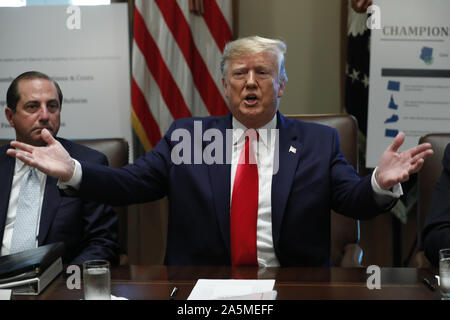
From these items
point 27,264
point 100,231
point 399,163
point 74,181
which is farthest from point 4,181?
point 399,163

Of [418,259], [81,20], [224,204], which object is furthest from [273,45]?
[81,20]

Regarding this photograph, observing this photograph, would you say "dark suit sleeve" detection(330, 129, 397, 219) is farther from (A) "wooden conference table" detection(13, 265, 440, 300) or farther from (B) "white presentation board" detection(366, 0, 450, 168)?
(B) "white presentation board" detection(366, 0, 450, 168)

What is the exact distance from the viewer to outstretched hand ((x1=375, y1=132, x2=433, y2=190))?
6.38ft

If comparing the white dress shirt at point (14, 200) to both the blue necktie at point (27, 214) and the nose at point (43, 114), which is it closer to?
the blue necktie at point (27, 214)

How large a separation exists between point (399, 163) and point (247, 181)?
25.9 inches

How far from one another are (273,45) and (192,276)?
1170 millimetres

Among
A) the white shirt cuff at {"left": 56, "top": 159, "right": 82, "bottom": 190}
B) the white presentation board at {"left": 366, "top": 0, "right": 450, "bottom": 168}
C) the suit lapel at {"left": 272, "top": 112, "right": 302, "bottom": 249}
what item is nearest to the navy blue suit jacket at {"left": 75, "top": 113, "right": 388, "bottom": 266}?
the suit lapel at {"left": 272, "top": 112, "right": 302, "bottom": 249}

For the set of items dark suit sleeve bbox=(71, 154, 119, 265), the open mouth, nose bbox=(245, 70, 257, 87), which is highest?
nose bbox=(245, 70, 257, 87)

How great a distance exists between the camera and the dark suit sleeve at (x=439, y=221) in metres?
2.12

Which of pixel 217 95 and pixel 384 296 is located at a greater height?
pixel 217 95

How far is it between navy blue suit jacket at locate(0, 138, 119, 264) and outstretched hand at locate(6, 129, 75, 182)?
435 mm
